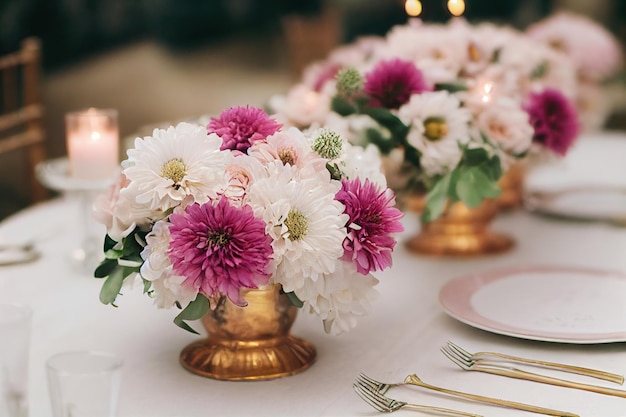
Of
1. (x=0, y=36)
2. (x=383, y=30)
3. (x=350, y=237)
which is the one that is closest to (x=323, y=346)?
(x=350, y=237)

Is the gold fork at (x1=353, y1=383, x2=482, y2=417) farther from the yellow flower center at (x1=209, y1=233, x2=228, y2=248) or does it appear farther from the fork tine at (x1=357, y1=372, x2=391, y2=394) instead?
the yellow flower center at (x1=209, y1=233, x2=228, y2=248)

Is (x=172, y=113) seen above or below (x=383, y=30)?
below

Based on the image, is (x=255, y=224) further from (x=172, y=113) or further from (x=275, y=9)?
(x=275, y=9)

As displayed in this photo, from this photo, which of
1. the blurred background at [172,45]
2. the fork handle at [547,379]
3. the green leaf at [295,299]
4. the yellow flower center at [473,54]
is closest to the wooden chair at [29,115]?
the yellow flower center at [473,54]

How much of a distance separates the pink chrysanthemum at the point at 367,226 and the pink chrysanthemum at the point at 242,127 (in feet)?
0.40

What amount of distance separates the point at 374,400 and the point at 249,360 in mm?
168

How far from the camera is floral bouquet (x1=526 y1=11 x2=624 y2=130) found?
2078 mm

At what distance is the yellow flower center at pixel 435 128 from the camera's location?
4.50 feet

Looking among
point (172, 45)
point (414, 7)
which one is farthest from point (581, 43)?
point (172, 45)

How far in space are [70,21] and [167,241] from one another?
17.8 ft

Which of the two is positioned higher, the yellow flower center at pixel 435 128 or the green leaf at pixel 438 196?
the yellow flower center at pixel 435 128

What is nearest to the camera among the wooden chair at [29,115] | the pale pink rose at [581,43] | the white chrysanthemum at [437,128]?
the white chrysanthemum at [437,128]

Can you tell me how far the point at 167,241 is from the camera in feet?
3.08

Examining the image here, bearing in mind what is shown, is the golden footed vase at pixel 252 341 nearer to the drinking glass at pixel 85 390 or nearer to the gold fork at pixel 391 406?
the gold fork at pixel 391 406
